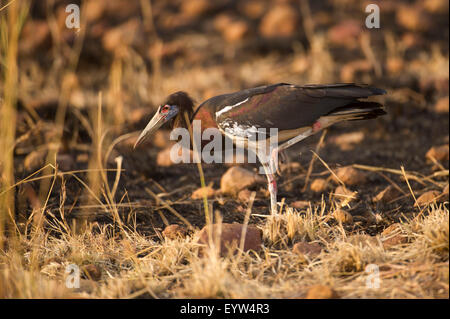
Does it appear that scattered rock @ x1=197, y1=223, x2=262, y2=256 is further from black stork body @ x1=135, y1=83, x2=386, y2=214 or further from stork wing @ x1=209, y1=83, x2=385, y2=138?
stork wing @ x1=209, y1=83, x2=385, y2=138

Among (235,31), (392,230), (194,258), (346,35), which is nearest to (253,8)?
(235,31)

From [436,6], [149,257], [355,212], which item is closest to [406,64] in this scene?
[436,6]

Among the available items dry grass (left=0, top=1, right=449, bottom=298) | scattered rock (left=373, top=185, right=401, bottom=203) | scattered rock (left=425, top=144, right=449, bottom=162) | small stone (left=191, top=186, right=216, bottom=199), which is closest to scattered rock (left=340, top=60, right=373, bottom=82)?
scattered rock (left=425, top=144, right=449, bottom=162)

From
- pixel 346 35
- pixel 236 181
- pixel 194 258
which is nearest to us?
pixel 194 258

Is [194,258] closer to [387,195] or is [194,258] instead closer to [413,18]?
[387,195]

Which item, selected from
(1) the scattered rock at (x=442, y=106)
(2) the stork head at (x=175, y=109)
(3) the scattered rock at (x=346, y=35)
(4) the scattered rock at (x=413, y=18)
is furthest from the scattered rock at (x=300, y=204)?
(4) the scattered rock at (x=413, y=18)

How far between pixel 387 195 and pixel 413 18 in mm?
6720

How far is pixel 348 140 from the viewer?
259 inches

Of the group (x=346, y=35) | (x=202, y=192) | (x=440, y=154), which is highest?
(x=346, y=35)

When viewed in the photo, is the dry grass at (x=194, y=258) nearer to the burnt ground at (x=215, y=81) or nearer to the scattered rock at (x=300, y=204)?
the scattered rock at (x=300, y=204)

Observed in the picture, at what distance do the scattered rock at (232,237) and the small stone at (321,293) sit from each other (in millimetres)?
670

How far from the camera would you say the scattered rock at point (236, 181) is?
495 centimetres
